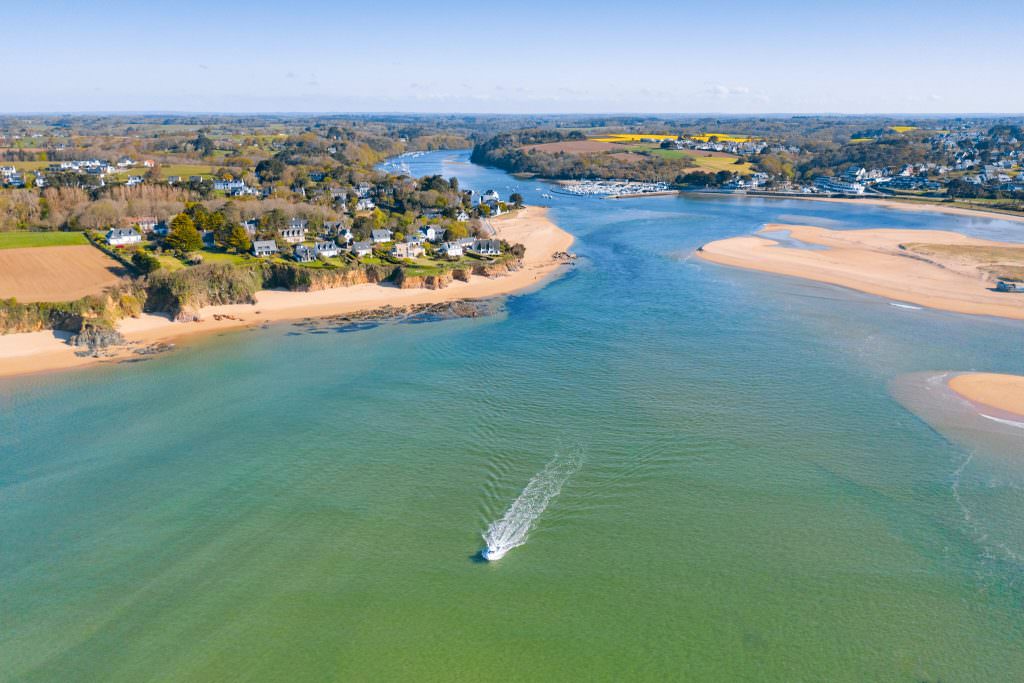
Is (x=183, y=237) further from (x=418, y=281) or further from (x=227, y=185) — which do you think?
(x=227, y=185)

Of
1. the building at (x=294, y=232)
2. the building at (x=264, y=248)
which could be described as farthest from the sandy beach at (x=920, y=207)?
the building at (x=264, y=248)

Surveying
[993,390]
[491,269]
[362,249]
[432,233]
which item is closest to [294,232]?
[362,249]

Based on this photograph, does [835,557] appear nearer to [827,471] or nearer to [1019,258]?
[827,471]

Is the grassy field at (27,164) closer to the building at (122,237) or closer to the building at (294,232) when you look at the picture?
the building at (122,237)

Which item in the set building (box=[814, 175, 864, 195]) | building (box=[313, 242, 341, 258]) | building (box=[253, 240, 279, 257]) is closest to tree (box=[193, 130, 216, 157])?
building (box=[253, 240, 279, 257])

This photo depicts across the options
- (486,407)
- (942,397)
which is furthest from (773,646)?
(942,397)
